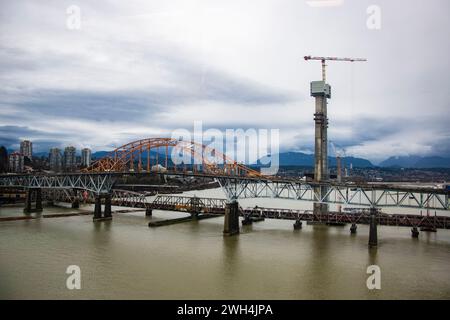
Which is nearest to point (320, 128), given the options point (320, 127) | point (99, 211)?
point (320, 127)

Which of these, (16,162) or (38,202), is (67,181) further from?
(16,162)

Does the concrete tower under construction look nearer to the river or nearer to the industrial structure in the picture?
the industrial structure

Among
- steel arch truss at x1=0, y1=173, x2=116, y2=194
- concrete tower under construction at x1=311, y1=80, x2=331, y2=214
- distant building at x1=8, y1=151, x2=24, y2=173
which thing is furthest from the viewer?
distant building at x1=8, y1=151, x2=24, y2=173

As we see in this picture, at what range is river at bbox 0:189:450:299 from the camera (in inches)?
781

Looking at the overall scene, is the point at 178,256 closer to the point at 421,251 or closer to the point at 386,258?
the point at 386,258

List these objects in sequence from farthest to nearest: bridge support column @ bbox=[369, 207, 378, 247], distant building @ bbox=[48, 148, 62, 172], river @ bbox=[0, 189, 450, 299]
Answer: distant building @ bbox=[48, 148, 62, 172], bridge support column @ bbox=[369, 207, 378, 247], river @ bbox=[0, 189, 450, 299]

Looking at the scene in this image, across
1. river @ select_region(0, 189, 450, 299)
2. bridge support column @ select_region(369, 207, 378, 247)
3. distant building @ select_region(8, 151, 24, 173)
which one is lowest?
river @ select_region(0, 189, 450, 299)

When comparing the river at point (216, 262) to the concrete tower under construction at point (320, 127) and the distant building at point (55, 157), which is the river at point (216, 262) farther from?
the distant building at point (55, 157)

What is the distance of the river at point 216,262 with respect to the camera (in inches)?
781

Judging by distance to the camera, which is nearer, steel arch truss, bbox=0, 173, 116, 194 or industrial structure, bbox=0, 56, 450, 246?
industrial structure, bbox=0, 56, 450, 246

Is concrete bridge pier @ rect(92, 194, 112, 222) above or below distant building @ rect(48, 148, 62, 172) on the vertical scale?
below

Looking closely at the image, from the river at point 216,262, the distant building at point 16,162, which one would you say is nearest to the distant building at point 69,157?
A: the distant building at point 16,162

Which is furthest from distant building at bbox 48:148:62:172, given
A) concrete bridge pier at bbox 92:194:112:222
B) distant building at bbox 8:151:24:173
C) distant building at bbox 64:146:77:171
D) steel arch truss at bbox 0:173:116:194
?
concrete bridge pier at bbox 92:194:112:222
